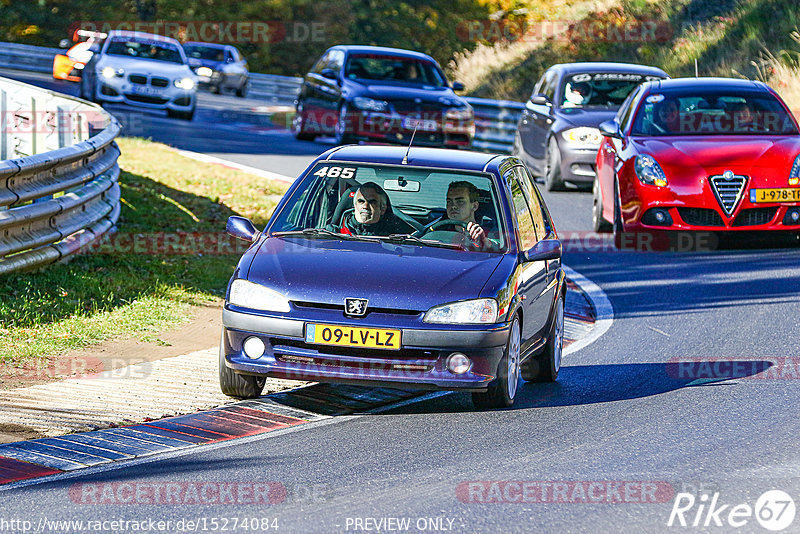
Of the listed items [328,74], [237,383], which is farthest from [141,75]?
[237,383]

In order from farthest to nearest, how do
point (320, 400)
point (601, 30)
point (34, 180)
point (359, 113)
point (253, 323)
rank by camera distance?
1. point (601, 30)
2. point (359, 113)
3. point (34, 180)
4. point (320, 400)
5. point (253, 323)

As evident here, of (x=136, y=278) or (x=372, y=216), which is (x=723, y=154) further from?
(x=372, y=216)

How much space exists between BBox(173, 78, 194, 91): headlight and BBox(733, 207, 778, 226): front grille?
16280mm

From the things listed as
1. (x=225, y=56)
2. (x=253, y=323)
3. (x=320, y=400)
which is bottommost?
(x=225, y=56)

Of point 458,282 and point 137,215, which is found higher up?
point 458,282

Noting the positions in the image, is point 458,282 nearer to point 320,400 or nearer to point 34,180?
point 320,400

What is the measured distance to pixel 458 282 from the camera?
7953 mm

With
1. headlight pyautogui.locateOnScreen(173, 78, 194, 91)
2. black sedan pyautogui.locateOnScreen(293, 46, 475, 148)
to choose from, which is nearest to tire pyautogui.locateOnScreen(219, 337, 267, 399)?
black sedan pyautogui.locateOnScreen(293, 46, 475, 148)

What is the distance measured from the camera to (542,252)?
337 inches

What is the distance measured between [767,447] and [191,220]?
9.69 metres

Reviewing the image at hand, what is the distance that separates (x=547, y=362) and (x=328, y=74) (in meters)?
16.5

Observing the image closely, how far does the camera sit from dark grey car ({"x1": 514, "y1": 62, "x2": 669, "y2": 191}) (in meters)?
18.8

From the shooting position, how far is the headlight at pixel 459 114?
23.7 metres

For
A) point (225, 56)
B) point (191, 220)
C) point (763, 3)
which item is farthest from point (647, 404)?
point (225, 56)
